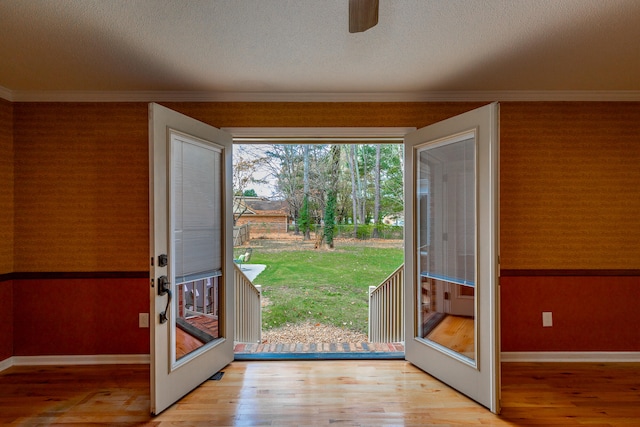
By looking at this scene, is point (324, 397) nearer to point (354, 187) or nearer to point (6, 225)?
point (6, 225)

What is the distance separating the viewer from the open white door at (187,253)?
211cm

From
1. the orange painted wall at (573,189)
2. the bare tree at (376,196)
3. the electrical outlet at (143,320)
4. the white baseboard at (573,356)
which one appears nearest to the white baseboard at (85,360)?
the electrical outlet at (143,320)

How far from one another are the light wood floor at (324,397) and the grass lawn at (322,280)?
3.45 m

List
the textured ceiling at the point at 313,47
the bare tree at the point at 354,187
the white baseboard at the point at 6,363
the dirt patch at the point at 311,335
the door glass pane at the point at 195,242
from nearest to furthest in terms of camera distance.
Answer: the textured ceiling at the point at 313,47, the door glass pane at the point at 195,242, the white baseboard at the point at 6,363, the dirt patch at the point at 311,335, the bare tree at the point at 354,187

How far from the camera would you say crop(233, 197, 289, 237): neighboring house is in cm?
672

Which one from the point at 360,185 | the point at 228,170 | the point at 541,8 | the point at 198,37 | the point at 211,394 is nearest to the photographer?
the point at 541,8

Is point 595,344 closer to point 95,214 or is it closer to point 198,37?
point 198,37

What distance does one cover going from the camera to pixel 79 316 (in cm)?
284

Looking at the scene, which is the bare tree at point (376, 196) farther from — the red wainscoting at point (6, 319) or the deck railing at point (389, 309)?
the red wainscoting at point (6, 319)

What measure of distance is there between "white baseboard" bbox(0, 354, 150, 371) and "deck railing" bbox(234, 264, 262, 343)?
1241 millimetres

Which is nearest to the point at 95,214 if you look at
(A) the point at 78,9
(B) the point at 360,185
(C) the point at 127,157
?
(C) the point at 127,157

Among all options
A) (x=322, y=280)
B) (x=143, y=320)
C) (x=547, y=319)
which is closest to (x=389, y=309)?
(x=547, y=319)

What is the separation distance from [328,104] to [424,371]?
245 centimetres

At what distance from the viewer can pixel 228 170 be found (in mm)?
2840
